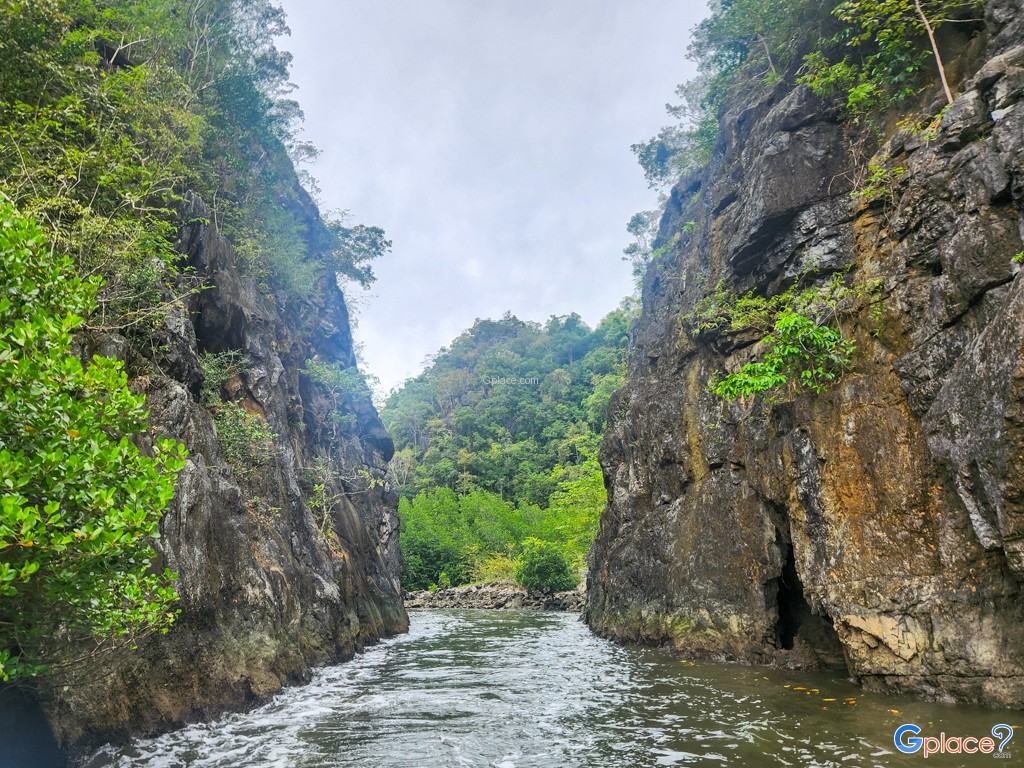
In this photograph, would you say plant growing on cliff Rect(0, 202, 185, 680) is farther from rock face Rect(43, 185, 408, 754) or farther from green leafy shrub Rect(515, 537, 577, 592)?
green leafy shrub Rect(515, 537, 577, 592)

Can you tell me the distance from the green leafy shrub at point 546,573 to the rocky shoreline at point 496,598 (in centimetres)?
46

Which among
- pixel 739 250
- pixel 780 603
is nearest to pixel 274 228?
pixel 739 250

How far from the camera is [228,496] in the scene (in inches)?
445

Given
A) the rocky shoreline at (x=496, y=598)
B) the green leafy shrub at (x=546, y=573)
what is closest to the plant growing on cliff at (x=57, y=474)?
the rocky shoreline at (x=496, y=598)

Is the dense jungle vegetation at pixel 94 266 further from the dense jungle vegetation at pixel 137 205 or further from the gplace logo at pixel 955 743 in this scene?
the gplace logo at pixel 955 743

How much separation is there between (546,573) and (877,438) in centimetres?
2992

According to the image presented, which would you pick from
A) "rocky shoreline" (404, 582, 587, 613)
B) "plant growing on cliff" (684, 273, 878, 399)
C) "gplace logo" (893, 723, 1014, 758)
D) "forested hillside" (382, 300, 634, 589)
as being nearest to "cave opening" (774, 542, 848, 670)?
"plant growing on cliff" (684, 273, 878, 399)

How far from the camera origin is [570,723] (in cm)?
905

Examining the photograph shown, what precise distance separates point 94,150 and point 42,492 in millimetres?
8698

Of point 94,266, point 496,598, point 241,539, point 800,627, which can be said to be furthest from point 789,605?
point 496,598

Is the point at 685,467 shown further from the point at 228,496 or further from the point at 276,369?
the point at 276,369

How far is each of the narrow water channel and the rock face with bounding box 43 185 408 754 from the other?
1.93 ft

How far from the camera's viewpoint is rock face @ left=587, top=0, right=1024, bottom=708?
25.8 feet

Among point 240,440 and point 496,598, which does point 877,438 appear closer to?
point 240,440
